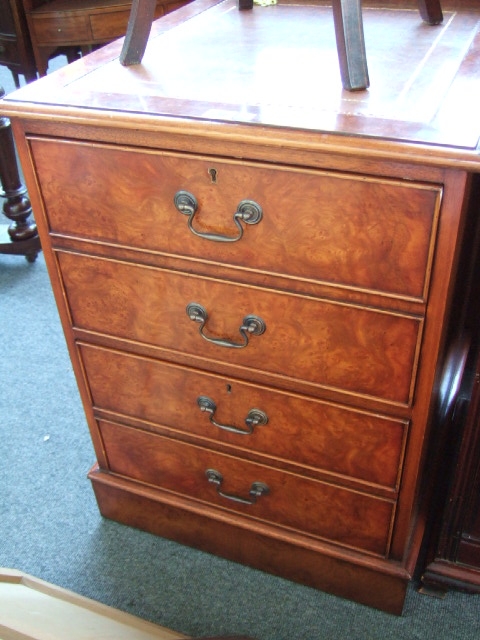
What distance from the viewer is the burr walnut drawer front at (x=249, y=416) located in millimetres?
1084

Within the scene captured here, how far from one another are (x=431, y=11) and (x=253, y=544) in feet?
3.29

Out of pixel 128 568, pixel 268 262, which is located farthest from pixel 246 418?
pixel 128 568

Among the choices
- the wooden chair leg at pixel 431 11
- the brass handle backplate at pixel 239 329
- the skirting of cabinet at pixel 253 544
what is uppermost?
the wooden chair leg at pixel 431 11

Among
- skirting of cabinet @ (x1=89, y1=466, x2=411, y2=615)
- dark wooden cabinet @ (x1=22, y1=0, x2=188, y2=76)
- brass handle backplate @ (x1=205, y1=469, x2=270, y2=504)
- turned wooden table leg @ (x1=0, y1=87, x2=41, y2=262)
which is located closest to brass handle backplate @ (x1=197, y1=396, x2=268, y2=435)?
brass handle backplate @ (x1=205, y1=469, x2=270, y2=504)

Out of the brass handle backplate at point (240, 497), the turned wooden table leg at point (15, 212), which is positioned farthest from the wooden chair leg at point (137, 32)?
the turned wooden table leg at point (15, 212)

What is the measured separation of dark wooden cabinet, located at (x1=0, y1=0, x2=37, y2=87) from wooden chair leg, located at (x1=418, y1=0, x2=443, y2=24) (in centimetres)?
158

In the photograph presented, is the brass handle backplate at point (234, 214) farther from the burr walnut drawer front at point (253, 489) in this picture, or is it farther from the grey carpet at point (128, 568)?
the grey carpet at point (128, 568)

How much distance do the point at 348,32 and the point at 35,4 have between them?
69.0 inches

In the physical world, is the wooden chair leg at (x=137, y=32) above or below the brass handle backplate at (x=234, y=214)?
above

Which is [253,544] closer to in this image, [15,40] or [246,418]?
[246,418]

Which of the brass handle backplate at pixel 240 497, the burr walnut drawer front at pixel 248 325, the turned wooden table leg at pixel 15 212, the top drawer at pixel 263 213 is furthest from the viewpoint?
the turned wooden table leg at pixel 15 212

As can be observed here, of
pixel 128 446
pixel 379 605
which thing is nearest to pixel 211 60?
A: pixel 128 446

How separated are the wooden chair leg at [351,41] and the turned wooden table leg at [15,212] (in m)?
1.43

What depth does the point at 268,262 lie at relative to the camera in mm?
972
